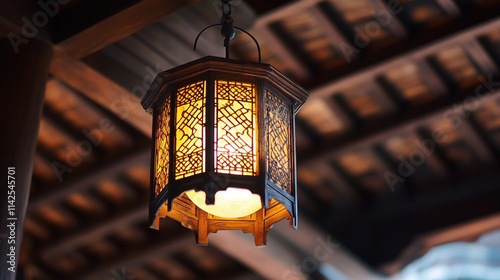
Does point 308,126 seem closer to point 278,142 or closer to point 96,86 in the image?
point 96,86

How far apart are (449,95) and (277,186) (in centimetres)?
318

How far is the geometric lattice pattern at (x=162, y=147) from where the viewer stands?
116 inches

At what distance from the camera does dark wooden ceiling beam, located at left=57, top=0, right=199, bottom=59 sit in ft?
13.5

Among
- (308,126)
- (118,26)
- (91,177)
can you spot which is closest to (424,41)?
(308,126)

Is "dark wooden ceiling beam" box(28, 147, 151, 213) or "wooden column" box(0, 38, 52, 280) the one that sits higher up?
"dark wooden ceiling beam" box(28, 147, 151, 213)

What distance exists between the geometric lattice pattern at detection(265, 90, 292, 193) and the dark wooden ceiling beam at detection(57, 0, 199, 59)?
4.18 feet

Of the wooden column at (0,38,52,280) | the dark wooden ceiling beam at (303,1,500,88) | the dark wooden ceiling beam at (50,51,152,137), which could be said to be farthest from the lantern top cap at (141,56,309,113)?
the dark wooden ceiling beam at (303,1,500,88)

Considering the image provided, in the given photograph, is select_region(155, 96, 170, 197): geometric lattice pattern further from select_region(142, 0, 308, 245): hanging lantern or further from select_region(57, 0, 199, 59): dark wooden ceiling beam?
select_region(57, 0, 199, 59): dark wooden ceiling beam

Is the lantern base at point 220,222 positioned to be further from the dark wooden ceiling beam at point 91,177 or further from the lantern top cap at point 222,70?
the dark wooden ceiling beam at point 91,177

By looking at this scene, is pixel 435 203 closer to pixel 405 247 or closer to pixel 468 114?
pixel 405 247

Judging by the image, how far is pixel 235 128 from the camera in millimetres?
2850

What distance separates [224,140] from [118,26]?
1.66 metres

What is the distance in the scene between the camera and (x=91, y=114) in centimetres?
590

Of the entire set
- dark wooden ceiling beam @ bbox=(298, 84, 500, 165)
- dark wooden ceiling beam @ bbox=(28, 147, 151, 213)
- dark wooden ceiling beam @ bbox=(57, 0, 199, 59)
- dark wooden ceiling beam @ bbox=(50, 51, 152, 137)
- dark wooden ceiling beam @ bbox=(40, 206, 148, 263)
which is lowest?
dark wooden ceiling beam @ bbox=(50, 51, 152, 137)
